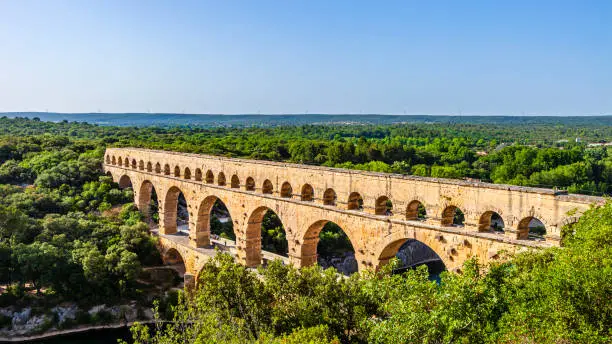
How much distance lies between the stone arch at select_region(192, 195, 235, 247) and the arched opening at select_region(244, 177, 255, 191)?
4.40 meters

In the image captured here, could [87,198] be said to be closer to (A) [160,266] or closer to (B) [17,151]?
(A) [160,266]

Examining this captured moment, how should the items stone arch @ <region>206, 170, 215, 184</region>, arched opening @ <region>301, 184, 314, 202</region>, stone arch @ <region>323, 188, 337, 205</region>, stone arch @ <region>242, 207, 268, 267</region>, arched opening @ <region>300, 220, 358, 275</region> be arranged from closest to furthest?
stone arch @ <region>323, 188, 337, 205</region> < arched opening @ <region>301, 184, 314, 202</region> < stone arch @ <region>242, 207, 268, 267</region> < stone arch @ <region>206, 170, 215, 184</region> < arched opening @ <region>300, 220, 358, 275</region>

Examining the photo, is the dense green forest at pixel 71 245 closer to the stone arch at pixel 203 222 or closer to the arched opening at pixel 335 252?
the stone arch at pixel 203 222

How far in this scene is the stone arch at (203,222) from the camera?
108 ft

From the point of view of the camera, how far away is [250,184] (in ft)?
95.7

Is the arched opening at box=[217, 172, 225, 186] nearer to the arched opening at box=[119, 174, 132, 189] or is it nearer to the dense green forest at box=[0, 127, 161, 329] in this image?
the dense green forest at box=[0, 127, 161, 329]

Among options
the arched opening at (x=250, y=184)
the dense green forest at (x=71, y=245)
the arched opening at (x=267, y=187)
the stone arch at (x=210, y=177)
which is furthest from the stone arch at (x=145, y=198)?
the arched opening at (x=267, y=187)

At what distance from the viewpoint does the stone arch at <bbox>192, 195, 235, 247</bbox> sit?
33.0 meters

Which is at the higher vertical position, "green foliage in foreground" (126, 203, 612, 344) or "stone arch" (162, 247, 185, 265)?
"green foliage in foreground" (126, 203, 612, 344)

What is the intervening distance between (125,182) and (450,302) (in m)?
42.0

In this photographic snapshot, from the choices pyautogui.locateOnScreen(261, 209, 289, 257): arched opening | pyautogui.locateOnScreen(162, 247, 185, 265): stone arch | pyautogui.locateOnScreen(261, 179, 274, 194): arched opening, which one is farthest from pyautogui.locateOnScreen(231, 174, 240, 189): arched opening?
pyautogui.locateOnScreen(261, 209, 289, 257): arched opening

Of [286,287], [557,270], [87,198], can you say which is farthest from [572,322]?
[87,198]

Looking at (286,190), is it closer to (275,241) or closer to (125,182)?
(275,241)

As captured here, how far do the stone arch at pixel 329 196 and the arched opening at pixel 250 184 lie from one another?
6.04 metres
